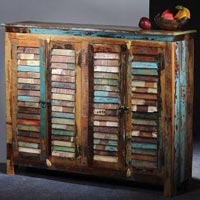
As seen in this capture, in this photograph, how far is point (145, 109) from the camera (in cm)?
539

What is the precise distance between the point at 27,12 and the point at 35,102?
2.82 feet

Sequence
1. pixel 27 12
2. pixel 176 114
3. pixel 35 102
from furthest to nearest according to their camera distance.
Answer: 1. pixel 27 12
2. pixel 35 102
3. pixel 176 114

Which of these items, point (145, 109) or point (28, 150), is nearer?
point (145, 109)

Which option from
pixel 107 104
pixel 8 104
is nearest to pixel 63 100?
pixel 107 104

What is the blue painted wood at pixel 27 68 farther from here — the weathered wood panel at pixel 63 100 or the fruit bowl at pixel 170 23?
the fruit bowl at pixel 170 23

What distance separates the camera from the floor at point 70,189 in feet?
17.6

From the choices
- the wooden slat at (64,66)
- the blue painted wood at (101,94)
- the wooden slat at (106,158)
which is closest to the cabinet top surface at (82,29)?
the wooden slat at (64,66)

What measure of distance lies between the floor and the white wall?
0.58 m

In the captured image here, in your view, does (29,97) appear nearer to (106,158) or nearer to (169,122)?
(106,158)

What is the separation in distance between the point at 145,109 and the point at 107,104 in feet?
1.04

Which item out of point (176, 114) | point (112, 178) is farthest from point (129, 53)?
point (112, 178)

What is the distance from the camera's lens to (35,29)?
5656mm

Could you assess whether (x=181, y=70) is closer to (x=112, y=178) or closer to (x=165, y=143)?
(x=165, y=143)

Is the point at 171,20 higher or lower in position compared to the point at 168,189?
higher
